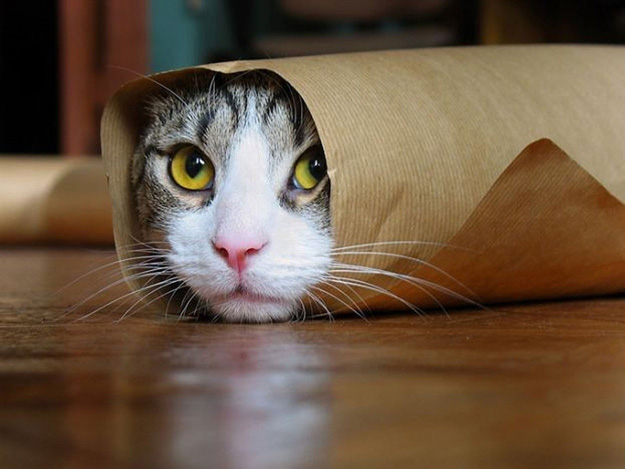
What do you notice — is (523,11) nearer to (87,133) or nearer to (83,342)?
(87,133)

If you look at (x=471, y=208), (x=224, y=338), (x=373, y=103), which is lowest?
(x=224, y=338)

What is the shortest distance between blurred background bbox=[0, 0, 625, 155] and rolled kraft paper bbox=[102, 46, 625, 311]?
2.10m

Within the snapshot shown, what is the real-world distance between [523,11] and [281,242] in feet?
7.86

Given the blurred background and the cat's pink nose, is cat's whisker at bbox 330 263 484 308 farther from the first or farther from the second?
the blurred background

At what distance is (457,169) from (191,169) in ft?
1.13

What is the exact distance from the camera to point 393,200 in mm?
1283

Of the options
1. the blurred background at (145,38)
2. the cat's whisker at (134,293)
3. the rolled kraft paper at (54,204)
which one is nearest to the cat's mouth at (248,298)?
the cat's whisker at (134,293)

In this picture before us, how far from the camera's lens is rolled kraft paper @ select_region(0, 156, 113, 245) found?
279 centimetres

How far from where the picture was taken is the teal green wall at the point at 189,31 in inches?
185

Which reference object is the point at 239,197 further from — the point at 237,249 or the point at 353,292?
the point at 353,292

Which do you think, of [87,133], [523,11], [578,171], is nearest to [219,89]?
[578,171]

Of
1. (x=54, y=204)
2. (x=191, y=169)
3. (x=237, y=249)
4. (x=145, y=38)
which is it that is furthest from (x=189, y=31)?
(x=237, y=249)

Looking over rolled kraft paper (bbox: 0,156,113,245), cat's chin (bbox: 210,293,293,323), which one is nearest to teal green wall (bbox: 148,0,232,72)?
rolled kraft paper (bbox: 0,156,113,245)

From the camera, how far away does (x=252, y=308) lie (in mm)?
1294
